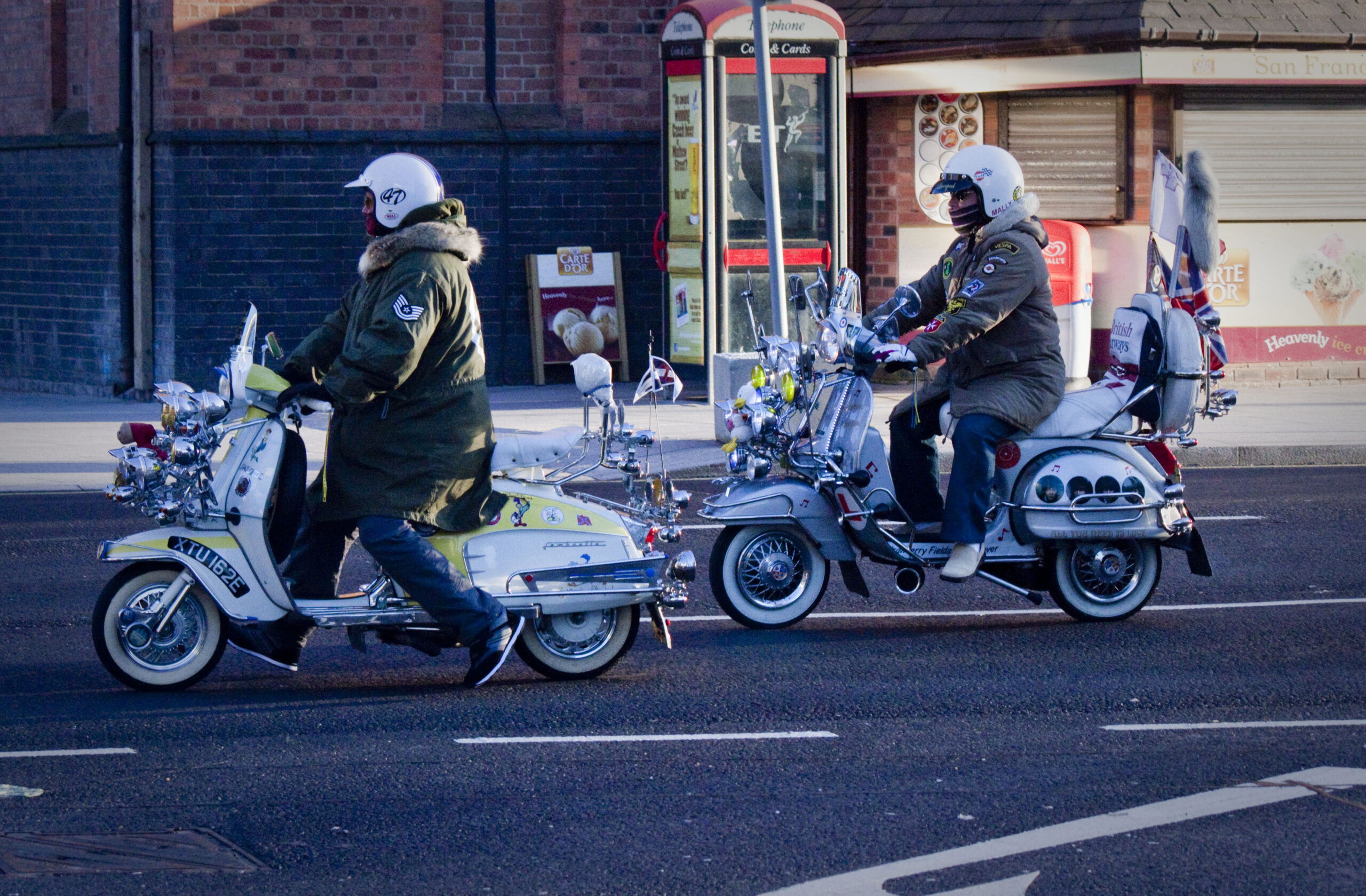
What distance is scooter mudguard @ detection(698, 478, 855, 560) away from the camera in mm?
7441

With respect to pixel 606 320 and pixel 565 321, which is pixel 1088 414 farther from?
pixel 606 320

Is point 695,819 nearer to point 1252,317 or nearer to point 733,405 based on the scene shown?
point 733,405

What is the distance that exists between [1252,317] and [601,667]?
12.3 m

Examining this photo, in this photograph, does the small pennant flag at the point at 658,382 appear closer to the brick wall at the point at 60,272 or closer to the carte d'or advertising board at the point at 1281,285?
the carte d'or advertising board at the point at 1281,285

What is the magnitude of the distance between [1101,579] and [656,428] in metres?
5.70

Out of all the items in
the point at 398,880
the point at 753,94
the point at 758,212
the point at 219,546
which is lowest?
the point at 398,880

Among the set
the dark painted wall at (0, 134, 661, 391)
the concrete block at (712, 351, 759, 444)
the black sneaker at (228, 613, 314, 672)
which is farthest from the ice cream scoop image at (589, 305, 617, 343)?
the black sneaker at (228, 613, 314, 672)

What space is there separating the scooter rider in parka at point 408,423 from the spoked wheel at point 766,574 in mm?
1364

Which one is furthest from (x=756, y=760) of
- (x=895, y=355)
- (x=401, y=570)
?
(x=895, y=355)

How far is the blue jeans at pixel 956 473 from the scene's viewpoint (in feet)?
24.6

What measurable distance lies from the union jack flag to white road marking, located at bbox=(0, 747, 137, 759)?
4.85 m

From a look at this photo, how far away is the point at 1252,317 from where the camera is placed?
56.6ft

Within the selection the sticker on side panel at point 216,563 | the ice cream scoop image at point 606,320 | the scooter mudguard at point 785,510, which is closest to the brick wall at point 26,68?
the ice cream scoop image at point 606,320

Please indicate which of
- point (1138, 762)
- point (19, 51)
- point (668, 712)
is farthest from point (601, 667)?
point (19, 51)
